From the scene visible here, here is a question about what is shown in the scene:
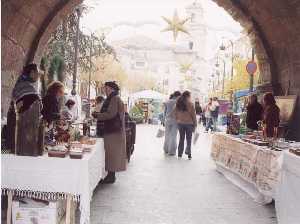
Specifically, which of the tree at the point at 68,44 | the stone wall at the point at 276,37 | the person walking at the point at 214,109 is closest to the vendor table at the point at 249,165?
the stone wall at the point at 276,37

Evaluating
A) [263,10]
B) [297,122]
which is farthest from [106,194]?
[263,10]

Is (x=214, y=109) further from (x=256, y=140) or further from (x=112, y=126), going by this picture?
(x=112, y=126)

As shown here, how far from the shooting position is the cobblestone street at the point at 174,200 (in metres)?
6.62

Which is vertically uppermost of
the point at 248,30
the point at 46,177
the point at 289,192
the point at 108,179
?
the point at 248,30

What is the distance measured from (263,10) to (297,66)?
4.40 feet

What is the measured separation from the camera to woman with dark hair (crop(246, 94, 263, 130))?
11242mm

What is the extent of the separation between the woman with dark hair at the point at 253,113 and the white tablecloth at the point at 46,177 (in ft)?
21.9

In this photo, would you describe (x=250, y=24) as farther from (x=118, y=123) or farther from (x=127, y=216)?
(x=127, y=216)

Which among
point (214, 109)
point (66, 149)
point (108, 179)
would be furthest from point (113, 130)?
point (214, 109)

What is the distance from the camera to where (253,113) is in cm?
1129

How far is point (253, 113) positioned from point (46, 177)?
696cm

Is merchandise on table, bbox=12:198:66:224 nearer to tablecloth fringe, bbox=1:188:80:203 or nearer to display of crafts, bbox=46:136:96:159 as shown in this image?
tablecloth fringe, bbox=1:188:80:203

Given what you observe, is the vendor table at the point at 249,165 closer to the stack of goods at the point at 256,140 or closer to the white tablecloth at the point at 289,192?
the stack of goods at the point at 256,140

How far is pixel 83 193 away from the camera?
5070mm
